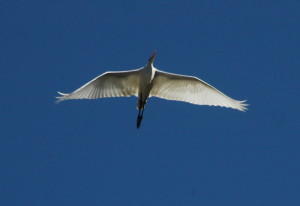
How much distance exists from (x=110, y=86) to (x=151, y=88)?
1.20m

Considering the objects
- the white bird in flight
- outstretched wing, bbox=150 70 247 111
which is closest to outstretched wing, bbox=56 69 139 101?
the white bird in flight

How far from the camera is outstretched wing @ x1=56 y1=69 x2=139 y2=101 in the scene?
63.7 feet


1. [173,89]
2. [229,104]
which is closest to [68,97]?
[173,89]

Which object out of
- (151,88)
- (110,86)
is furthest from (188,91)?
(110,86)

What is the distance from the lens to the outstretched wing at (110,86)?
19406 millimetres

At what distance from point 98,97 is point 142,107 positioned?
132cm

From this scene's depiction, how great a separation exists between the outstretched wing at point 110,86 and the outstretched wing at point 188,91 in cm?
68

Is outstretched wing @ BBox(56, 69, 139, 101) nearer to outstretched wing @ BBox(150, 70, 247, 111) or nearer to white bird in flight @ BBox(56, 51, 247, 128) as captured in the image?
white bird in flight @ BBox(56, 51, 247, 128)

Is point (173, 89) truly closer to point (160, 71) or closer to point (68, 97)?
point (160, 71)

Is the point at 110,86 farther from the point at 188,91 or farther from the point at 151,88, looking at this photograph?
the point at 188,91

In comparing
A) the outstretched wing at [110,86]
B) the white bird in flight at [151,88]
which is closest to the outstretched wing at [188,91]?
the white bird in flight at [151,88]

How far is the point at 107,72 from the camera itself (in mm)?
19469

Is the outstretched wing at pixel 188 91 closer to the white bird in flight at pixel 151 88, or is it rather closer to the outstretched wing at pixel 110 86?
the white bird in flight at pixel 151 88

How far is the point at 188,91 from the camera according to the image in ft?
66.9
